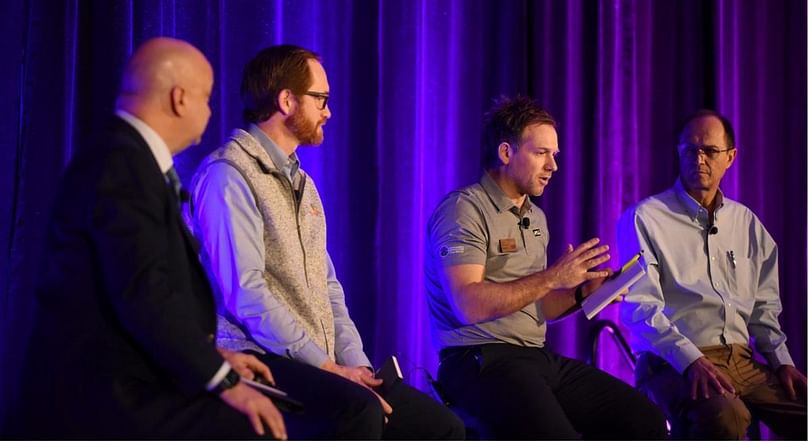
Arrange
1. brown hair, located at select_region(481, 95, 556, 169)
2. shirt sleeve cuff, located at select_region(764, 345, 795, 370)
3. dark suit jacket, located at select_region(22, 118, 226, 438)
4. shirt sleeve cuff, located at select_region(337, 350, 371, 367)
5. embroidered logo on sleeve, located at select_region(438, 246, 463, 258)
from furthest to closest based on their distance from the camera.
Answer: shirt sleeve cuff, located at select_region(764, 345, 795, 370) < brown hair, located at select_region(481, 95, 556, 169) < embroidered logo on sleeve, located at select_region(438, 246, 463, 258) < shirt sleeve cuff, located at select_region(337, 350, 371, 367) < dark suit jacket, located at select_region(22, 118, 226, 438)

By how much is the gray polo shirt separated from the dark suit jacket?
4.20 ft

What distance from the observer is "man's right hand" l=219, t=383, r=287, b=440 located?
5.90 feet

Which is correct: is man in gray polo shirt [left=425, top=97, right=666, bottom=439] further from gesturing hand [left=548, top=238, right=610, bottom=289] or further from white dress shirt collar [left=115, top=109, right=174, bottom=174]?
white dress shirt collar [left=115, top=109, right=174, bottom=174]

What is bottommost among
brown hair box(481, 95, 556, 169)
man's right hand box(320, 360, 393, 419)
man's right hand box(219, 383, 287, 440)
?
man's right hand box(320, 360, 393, 419)

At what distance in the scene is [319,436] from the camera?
2203mm

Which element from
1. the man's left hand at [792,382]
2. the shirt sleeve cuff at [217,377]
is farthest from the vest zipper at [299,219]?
the man's left hand at [792,382]

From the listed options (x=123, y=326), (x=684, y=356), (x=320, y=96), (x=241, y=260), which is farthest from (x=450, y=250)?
(x=123, y=326)

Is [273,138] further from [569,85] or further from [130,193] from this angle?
[569,85]

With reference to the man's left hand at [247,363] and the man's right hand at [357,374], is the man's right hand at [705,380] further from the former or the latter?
the man's left hand at [247,363]

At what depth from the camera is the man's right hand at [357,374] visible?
244 cm

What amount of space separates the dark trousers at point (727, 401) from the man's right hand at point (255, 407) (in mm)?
1728

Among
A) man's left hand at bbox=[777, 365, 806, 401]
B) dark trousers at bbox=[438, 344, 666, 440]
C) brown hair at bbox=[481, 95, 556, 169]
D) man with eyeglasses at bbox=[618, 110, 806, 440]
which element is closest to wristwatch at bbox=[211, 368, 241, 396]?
dark trousers at bbox=[438, 344, 666, 440]

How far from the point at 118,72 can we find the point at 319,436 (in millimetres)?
1650

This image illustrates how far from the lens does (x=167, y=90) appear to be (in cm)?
192
